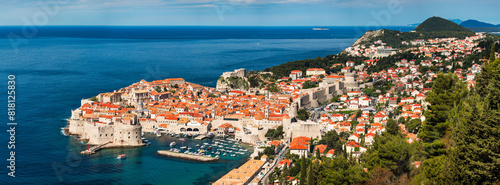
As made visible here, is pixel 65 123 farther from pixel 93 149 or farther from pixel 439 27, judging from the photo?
pixel 439 27

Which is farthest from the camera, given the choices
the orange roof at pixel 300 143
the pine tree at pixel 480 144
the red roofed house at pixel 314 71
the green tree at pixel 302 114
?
the red roofed house at pixel 314 71

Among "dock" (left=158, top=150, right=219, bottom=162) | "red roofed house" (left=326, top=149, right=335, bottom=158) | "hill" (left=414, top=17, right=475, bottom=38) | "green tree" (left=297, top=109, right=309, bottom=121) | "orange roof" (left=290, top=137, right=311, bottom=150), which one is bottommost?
"dock" (left=158, top=150, right=219, bottom=162)

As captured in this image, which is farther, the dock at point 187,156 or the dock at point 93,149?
the dock at point 93,149

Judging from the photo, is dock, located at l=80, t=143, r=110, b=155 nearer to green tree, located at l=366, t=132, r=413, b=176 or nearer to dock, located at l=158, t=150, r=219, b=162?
dock, located at l=158, t=150, r=219, b=162

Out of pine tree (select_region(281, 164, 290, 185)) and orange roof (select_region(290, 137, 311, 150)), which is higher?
orange roof (select_region(290, 137, 311, 150))

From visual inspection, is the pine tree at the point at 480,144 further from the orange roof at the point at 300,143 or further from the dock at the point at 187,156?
the dock at the point at 187,156

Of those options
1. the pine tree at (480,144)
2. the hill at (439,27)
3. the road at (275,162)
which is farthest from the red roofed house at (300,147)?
the hill at (439,27)

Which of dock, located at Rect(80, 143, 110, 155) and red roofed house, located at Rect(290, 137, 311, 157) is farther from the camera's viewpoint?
dock, located at Rect(80, 143, 110, 155)

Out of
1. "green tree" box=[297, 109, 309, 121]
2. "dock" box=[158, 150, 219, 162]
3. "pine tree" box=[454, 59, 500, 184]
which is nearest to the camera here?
"pine tree" box=[454, 59, 500, 184]

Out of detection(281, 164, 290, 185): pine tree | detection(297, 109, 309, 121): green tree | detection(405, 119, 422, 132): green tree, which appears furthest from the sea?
detection(405, 119, 422, 132): green tree

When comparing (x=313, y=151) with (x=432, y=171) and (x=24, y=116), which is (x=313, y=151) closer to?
(x=432, y=171)

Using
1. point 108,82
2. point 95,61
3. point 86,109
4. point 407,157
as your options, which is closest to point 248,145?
point 86,109

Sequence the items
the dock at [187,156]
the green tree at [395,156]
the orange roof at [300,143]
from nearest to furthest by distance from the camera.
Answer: the green tree at [395,156]
the orange roof at [300,143]
the dock at [187,156]
